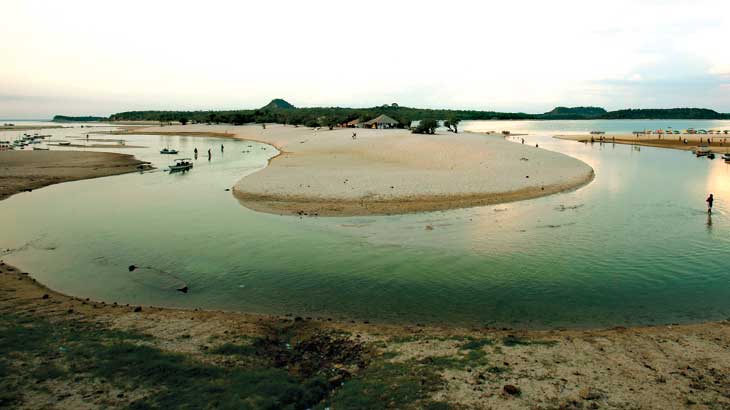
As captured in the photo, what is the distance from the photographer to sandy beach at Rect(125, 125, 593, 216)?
2919cm

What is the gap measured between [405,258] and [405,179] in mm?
16938

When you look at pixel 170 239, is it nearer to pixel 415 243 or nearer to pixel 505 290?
pixel 415 243

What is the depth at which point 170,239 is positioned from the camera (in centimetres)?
2242

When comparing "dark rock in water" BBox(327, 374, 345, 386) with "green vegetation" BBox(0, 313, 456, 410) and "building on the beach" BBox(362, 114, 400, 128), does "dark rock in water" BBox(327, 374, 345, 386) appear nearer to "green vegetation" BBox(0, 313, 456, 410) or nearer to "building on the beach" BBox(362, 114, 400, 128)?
"green vegetation" BBox(0, 313, 456, 410)

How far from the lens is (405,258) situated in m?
19.0

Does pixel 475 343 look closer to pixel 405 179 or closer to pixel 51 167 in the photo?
pixel 405 179

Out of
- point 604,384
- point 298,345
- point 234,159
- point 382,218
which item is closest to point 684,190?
point 382,218

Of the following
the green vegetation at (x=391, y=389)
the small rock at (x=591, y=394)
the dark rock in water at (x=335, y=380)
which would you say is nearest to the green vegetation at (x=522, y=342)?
the small rock at (x=591, y=394)

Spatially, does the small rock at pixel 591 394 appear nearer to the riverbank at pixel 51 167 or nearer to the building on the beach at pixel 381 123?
the riverbank at pixel 51 167

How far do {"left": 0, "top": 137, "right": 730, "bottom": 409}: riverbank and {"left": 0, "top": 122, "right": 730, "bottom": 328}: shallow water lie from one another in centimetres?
160

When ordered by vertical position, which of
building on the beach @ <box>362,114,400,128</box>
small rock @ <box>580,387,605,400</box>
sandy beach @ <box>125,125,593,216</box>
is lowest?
small rock @ <box>580,387,605,400</box>

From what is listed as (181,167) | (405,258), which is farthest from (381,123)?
(405,258)

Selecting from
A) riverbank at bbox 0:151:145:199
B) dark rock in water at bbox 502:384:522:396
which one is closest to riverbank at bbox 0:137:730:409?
dark rock in water at bbox 502:384:522:396

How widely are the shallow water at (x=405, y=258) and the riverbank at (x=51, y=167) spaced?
744 cm
